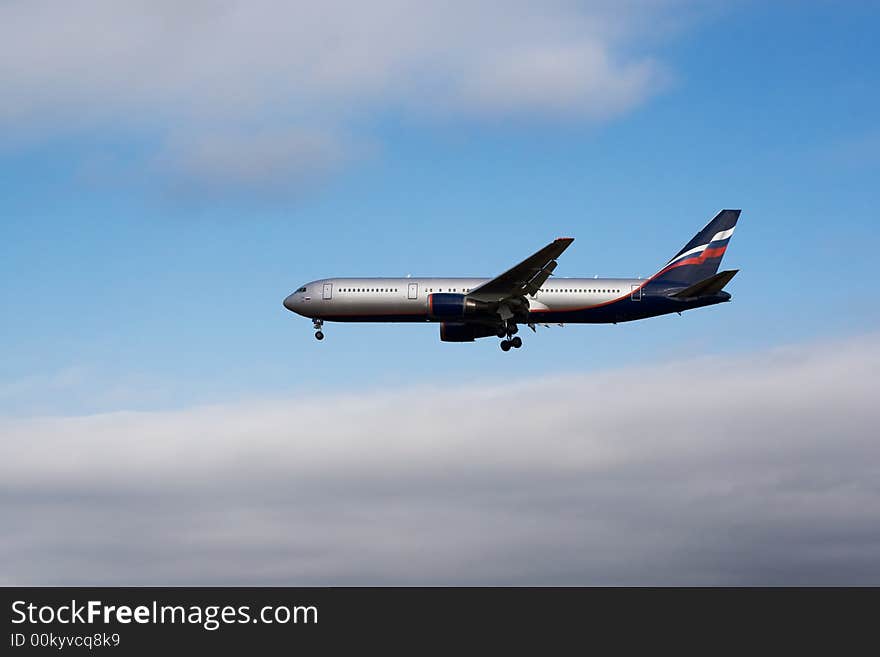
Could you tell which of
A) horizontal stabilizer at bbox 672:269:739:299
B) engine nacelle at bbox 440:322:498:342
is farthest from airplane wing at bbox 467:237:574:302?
horizontal stabilizer at bbox 672:269:739:299

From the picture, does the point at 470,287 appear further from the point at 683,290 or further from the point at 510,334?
the point at 683,290

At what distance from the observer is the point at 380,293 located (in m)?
78.7

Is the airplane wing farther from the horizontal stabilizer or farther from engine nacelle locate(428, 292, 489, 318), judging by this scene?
the horizontal stabilizer

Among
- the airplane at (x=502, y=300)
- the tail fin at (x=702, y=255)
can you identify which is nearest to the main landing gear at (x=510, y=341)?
the airplane at (x=502, y=300)

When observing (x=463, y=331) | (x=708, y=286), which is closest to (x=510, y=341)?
(x=463, y=331)

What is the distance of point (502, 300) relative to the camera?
77125mm

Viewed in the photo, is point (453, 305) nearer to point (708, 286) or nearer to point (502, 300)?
point (502, 300)

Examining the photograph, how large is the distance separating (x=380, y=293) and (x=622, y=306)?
642 inches

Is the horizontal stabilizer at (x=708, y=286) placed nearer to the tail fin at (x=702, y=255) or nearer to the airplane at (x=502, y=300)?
the airplane at (x=502, y=300)

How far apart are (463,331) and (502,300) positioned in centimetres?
552

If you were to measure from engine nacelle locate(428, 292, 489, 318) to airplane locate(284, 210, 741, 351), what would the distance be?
0.06 m

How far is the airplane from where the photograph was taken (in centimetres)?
7694

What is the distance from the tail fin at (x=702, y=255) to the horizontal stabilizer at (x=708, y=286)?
2.91m

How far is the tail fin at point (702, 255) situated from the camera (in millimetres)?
84625
